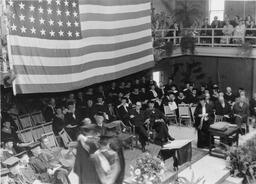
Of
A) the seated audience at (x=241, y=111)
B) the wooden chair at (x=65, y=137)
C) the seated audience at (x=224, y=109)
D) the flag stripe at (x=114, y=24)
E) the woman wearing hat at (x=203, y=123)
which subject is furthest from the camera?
the seated audience at (x=224, y=109)

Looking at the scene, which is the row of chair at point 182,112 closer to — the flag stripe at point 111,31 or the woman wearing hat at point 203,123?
the woman wearing hat at point 203,123

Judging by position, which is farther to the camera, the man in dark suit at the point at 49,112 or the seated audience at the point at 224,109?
the seated audience at the point at 224,109

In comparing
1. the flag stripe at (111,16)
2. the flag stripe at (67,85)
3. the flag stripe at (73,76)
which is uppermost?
the flag stripe at (111,16)

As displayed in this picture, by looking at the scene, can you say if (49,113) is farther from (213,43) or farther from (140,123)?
(213,43)

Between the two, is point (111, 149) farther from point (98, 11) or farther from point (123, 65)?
point (98, 11)

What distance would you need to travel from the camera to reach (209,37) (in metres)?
19.7

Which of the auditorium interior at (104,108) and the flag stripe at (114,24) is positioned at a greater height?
the flag stripe at (114,24)

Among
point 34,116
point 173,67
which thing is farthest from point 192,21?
point 34,116

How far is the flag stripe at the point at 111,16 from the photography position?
11920mm

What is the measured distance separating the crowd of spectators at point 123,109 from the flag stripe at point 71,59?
1.84m

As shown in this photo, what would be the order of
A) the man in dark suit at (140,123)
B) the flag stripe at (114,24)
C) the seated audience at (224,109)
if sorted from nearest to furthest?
the flag stripe at (114,24), the man in dark suit at (140,123), the seated audience at (224,109)

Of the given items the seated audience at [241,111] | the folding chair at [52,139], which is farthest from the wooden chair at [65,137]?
the seated audience at [241,111]

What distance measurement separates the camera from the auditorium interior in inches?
401

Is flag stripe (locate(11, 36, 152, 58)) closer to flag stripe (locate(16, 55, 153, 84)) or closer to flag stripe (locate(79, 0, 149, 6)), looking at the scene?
flag stripe (locate(16, 55, 153, 84))
